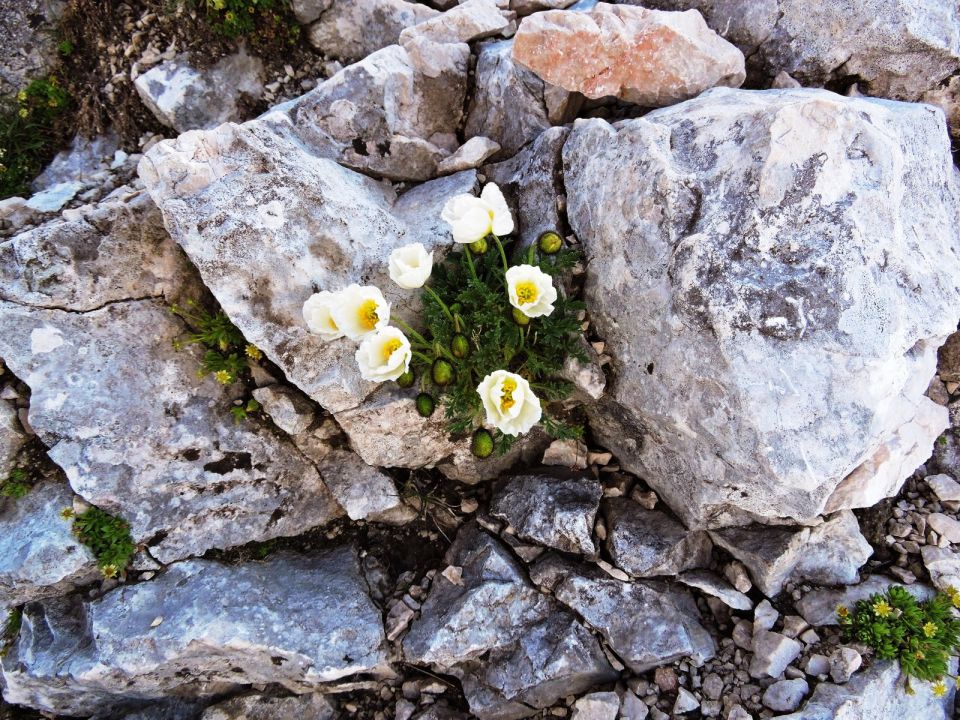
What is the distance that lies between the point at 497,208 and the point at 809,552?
3102 millimetres

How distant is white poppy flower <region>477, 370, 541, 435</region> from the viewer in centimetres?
378

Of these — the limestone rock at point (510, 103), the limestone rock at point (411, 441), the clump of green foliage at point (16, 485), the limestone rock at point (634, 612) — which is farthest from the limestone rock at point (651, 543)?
the clump of green foliage at point (16, 485)

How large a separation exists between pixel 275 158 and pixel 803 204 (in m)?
3.26

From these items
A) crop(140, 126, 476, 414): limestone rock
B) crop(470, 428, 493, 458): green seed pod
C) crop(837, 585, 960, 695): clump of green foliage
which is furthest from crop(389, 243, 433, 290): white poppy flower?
crop(837, 585, 960, 695): clump of green foliage

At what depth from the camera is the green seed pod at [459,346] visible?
14.0ft

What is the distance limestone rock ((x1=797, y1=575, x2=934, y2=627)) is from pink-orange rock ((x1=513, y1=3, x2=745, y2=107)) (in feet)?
11.8

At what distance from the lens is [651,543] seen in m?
4.53

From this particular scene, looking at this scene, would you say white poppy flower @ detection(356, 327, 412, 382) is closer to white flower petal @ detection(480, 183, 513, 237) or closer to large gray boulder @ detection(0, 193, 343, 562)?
white flower petal @ detection(480, 183, 513, 237)

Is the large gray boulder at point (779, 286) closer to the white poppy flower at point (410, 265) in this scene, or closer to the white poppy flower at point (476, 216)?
the white poppy flower at point (476, 216)

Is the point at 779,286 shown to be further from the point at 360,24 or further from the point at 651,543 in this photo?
the point at 360,24

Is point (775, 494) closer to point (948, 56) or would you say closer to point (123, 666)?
point (948, 56)

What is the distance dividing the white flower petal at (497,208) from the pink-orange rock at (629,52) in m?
A: 1.40

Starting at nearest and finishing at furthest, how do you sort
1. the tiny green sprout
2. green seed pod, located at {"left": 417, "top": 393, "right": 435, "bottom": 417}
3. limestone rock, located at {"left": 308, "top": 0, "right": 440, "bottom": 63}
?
the tiny green sprout → green seed pod, located at {"left": 417, "top": 393, "right": 435, "bottom": 417} → limestone rock, located at {"left": 308, "top": 0, "right": 440, "bottom": 63}

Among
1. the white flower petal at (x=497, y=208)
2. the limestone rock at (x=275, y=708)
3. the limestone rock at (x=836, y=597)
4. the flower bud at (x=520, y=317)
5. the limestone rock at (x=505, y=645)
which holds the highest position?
the white flower petal at (x=497, y=208)
